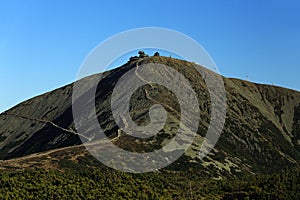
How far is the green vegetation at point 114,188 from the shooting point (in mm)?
136000

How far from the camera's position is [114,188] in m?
148

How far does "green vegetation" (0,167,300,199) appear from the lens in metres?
136

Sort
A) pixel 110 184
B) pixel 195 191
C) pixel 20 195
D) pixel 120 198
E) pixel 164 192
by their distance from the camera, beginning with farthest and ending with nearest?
1. pixel 195 191
2. pixel 164 192
3. pixel 110 184
4. pixel 120 198
5. pixel 20 195

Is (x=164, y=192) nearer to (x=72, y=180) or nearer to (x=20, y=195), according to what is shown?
(x=72, y=180)

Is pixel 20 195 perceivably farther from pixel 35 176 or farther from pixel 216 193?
pixel 216 193

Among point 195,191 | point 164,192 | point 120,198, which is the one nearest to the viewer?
point 120,198

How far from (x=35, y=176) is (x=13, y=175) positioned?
9.67 metres

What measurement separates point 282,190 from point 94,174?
62.3 meters

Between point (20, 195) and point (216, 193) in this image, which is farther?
point (216, 193)

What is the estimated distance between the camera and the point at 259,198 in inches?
6294

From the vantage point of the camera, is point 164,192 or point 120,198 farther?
point 164,192

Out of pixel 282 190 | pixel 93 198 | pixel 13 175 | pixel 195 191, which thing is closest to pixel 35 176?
pixel 13 175

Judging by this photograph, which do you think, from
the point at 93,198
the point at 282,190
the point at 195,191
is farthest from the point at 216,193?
the point at 93,198

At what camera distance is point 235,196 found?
552ft
